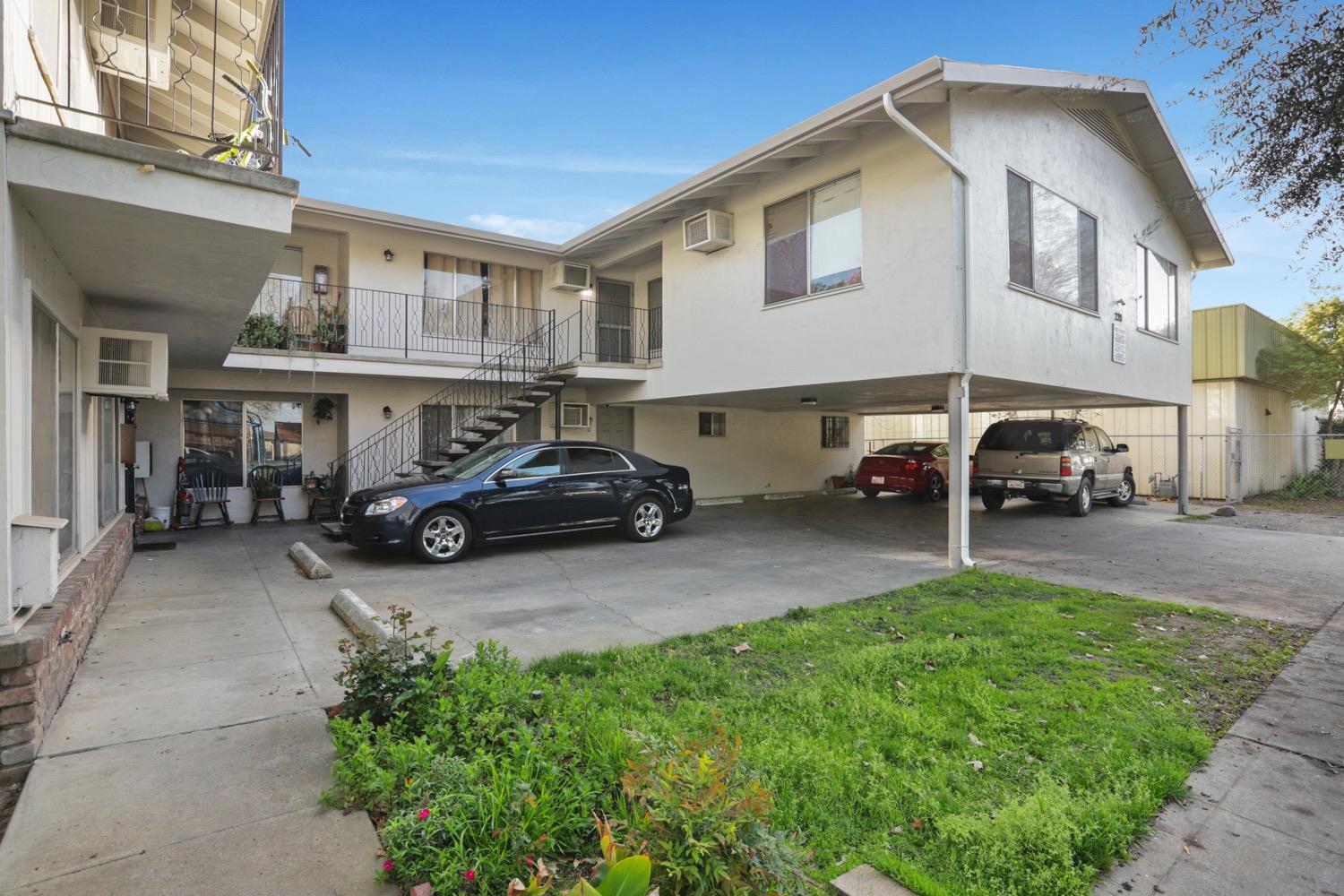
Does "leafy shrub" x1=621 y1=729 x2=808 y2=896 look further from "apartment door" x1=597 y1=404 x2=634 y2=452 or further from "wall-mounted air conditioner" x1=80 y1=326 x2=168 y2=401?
"apartment door" x1=597 y1=404 x2=634 y2=452

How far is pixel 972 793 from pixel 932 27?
10976mm

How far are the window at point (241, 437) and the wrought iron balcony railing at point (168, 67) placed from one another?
4619mm

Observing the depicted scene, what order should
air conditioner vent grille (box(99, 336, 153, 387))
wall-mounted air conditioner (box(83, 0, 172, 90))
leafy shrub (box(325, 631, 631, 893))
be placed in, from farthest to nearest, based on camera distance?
air conditioner vent grille (box(99, 336, 153, 387)) → wall-mounted air conditioner (box(83, 0, 172, 90)) → leafy shrub (box(325, 631, 631, 893))

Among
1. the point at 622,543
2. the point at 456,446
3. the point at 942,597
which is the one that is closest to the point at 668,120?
the point at 456,446

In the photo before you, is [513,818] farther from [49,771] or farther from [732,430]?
[732,430]

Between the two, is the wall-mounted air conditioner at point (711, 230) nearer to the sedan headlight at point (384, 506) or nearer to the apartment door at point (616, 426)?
the apartment door at point (616, 426)

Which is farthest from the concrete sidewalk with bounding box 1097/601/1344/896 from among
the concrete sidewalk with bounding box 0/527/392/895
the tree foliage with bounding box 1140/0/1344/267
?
the tree foliage with bounding box 1140/0/1344/267

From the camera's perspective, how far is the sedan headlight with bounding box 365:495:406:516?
27.3ft

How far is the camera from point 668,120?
16688 millimetres

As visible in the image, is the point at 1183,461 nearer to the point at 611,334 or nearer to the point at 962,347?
the point at 962,347

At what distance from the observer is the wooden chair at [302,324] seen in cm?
1153

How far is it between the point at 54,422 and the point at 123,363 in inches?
79.0

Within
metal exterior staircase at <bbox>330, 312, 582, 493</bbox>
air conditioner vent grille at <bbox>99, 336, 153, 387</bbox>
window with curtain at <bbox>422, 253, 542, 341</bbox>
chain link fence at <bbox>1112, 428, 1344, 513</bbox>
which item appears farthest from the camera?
chain link fence at <bbox>1112, 428, 1344, 513</bbox>

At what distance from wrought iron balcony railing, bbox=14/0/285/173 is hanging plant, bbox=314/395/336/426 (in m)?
4.84
